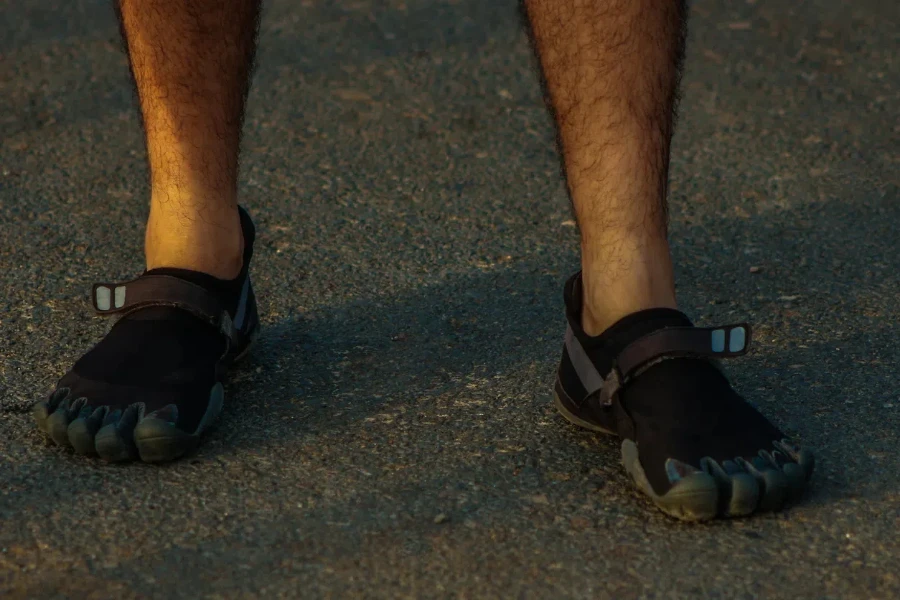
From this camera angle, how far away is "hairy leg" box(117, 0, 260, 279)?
6.83ft

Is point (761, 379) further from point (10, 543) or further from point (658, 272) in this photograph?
point (10, 543)

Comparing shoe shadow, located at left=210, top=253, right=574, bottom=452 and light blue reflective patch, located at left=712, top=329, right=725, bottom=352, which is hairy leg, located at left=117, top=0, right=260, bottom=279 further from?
light blue reflective patch, located at left=712, top=329, right=725, bottom=352

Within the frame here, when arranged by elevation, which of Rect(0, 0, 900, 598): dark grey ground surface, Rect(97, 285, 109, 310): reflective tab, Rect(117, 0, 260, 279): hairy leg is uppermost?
Rect(117, 0, 260, 279): hairy leg

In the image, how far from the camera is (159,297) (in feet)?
6.66

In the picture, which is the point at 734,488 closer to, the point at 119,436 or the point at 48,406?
the point at 119,436

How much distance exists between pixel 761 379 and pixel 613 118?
1.90ft

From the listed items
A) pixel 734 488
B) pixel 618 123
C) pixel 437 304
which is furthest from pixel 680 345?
pixel 437 304

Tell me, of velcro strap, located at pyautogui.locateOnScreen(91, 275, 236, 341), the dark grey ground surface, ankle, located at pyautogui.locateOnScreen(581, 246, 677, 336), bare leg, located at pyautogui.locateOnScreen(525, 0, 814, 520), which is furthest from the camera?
velcro strap, located at pyautogui.locateOnScreen(91, 275, 236, 341)

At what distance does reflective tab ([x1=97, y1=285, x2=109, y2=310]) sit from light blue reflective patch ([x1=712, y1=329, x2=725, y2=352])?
3.17 feet

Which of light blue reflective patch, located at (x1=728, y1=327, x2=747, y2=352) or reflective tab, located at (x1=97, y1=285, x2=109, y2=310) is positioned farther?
reflective tab, located at (x1=97, y1=285, x2=109, y2=310)

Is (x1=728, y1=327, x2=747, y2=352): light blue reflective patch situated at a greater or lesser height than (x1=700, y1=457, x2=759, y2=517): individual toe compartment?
greater

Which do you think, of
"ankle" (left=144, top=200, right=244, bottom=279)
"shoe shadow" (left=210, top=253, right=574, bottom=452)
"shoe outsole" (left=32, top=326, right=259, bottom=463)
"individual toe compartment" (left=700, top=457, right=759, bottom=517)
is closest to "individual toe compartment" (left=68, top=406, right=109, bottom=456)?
"shoe outsole" (left=32, top=326, right=259, bottom=463)

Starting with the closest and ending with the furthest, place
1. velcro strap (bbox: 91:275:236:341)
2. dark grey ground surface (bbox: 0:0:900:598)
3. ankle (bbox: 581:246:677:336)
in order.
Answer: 1. dark grey ground surface (bbox: 0:0:900:598)
2. ankle (bbox: 581:246:677:336)
3. velcro strap (bbox: 91:275:236:341)

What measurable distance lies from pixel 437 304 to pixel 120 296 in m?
0.68
